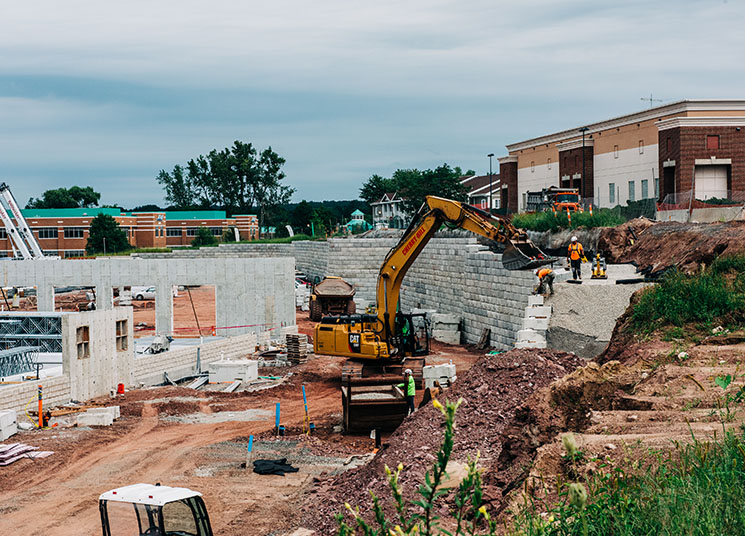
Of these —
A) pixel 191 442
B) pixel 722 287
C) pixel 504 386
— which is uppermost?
pixel 722 287

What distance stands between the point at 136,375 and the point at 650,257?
20.3m

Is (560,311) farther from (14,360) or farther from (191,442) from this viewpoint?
(14,360)

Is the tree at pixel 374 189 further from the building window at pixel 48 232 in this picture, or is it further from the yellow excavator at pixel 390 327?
the yellow excavator at pixel 390 327

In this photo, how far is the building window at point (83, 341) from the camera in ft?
74.8

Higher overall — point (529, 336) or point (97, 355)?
point (529, 336)

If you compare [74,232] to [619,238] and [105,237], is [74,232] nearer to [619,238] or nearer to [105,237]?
[105,237]

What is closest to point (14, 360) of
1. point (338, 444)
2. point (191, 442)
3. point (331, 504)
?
point (191, 442)

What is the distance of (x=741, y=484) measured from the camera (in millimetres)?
5848

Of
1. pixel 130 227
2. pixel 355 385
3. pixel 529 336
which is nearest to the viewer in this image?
pixel 355 385

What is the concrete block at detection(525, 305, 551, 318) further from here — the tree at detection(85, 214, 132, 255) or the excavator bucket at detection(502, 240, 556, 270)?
the tree at detection(85, 214, 132, 255)

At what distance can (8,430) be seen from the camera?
1828cm

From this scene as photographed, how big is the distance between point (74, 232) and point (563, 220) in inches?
2860

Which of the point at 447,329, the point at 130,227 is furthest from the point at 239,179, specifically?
the point at 447,329

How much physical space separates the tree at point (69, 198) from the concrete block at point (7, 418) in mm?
124909
